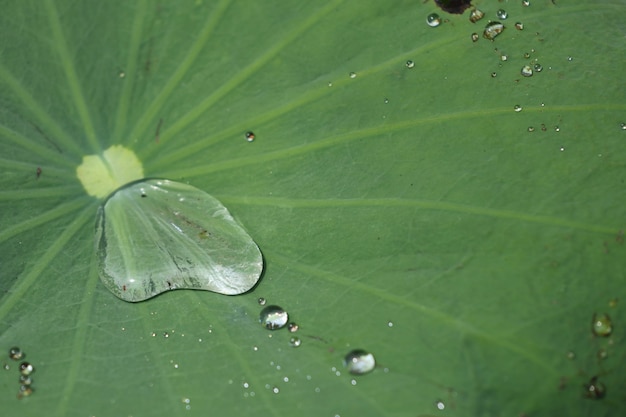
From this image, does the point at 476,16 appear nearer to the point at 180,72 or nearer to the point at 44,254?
the point at 180,72

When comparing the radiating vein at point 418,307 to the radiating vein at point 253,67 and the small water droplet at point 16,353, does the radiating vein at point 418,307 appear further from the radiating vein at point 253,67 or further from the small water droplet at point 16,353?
the small water droplet at point 16,353

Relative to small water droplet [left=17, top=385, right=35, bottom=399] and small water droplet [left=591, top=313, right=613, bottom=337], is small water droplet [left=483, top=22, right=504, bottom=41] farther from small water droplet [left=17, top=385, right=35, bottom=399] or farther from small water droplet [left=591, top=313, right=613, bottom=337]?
small water droplet [left=17, top=385, right=35, bottom=399]

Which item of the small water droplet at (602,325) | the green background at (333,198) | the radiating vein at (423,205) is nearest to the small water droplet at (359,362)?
the green background at (333,198)

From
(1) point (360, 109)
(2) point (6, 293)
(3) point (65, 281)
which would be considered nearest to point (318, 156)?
(1) point (360, 109)

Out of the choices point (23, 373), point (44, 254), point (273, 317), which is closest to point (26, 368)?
point (23, 373)

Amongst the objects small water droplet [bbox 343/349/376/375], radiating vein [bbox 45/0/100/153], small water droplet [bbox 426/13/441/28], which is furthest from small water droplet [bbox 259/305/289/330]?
small water droplet [bbox 426/13/441/28]
